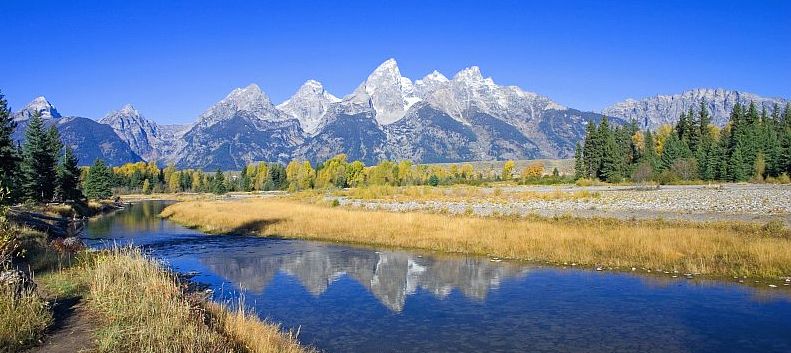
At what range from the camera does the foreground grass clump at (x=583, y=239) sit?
2080cm

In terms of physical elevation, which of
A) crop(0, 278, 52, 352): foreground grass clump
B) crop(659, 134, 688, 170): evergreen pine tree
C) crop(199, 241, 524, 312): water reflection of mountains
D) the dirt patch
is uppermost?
crop(659, 134, 688, 170): evergreen pine tree

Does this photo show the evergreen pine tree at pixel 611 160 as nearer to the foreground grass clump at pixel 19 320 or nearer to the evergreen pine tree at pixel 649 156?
the evergreen pine tree at pixel 649 156

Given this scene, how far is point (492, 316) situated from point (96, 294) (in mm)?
10082

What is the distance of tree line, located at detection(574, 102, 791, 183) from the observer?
8162 cm

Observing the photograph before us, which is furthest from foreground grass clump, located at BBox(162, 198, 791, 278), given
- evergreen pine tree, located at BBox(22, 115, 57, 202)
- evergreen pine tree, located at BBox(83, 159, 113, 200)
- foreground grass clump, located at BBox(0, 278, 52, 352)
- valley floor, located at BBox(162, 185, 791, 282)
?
evergreen pine tree, located at BBox(83, 159, 113, 200)

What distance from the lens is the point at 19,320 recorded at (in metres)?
9.23

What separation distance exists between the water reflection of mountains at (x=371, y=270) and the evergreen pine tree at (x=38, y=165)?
130ft

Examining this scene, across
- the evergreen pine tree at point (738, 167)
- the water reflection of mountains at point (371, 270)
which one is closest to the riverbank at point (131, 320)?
the water reflection of mountains at point (371, 270)

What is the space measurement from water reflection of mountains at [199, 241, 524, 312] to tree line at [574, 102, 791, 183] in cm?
6776

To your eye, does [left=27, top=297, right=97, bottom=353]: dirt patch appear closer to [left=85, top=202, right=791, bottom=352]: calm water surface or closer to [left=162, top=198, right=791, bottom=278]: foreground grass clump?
[left=85, top=202, right=791, bottom=352]: calm water surface

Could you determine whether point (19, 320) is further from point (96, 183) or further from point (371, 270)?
point (96, 183)

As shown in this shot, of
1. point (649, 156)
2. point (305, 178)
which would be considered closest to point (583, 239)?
point (649, 156)

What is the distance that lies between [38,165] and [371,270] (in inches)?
2029

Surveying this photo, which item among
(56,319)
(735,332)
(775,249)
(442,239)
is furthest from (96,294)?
(775,249)
